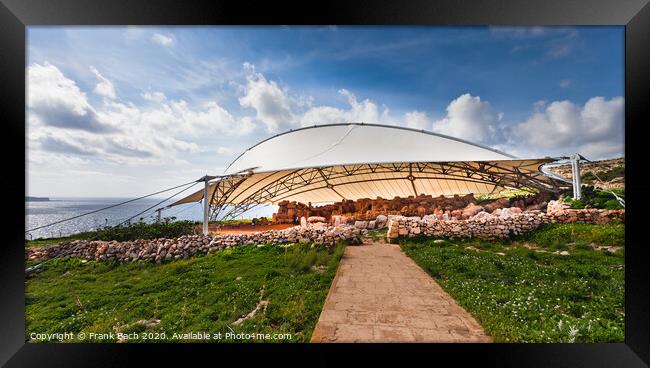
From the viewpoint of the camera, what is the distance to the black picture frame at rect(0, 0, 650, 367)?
9.56ft

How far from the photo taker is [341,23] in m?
3.12

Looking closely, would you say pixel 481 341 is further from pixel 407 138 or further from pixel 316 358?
pixel 407 138

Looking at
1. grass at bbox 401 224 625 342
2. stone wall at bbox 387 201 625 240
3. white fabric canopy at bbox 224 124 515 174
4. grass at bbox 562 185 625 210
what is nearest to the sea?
white fabric canopy at bbox 224 124 515 174

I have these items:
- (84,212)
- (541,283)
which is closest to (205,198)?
(84,212)

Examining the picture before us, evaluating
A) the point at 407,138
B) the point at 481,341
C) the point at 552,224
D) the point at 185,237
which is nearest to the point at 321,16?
the point at 481,341

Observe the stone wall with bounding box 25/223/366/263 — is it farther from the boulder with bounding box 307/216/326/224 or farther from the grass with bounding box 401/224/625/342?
the grass with bounding box 401/224/625/342

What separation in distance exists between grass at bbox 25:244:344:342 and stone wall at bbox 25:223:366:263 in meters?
0.22

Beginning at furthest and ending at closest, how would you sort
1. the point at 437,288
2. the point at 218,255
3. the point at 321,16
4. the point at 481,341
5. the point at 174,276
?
the point at 218,255 < the point at 174,276 < the point at 437,288 < the point at 321,16 < the point at 481,341

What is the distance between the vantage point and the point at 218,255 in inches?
217

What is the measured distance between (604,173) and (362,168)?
5.48 m

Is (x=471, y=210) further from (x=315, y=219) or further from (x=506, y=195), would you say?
(x=315, y=219)

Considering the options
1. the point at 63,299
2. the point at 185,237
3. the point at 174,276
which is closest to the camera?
the point at 63,299
